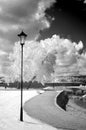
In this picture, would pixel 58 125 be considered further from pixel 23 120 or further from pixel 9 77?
pixel 9 77

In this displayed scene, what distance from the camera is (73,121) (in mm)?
9969

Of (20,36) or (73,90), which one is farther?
(73,90)

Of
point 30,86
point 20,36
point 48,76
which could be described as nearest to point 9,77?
point 48,76

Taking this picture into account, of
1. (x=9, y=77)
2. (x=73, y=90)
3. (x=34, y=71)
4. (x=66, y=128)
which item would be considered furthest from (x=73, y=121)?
(x=9, y=77)

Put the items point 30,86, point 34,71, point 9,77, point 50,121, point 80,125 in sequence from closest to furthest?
point 80,125 → point 50,121 → point 30,86 → point 34,71 → point 9,77

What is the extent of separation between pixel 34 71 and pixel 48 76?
19.0 ft

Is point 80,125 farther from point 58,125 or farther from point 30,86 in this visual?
point 30,86

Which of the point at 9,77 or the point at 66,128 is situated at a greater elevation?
the point at 9,77

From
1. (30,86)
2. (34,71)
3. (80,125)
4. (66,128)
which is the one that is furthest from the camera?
(34,71)

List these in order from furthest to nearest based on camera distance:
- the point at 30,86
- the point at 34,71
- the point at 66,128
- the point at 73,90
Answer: the point at 34,71 → the point at 73,90 → the point at 30,86 → the point at 66,128

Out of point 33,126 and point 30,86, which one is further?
point 30,86

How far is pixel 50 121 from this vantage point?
990 cm

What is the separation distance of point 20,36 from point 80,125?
6.24 m

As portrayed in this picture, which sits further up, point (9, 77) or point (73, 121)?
point (9, 77)
